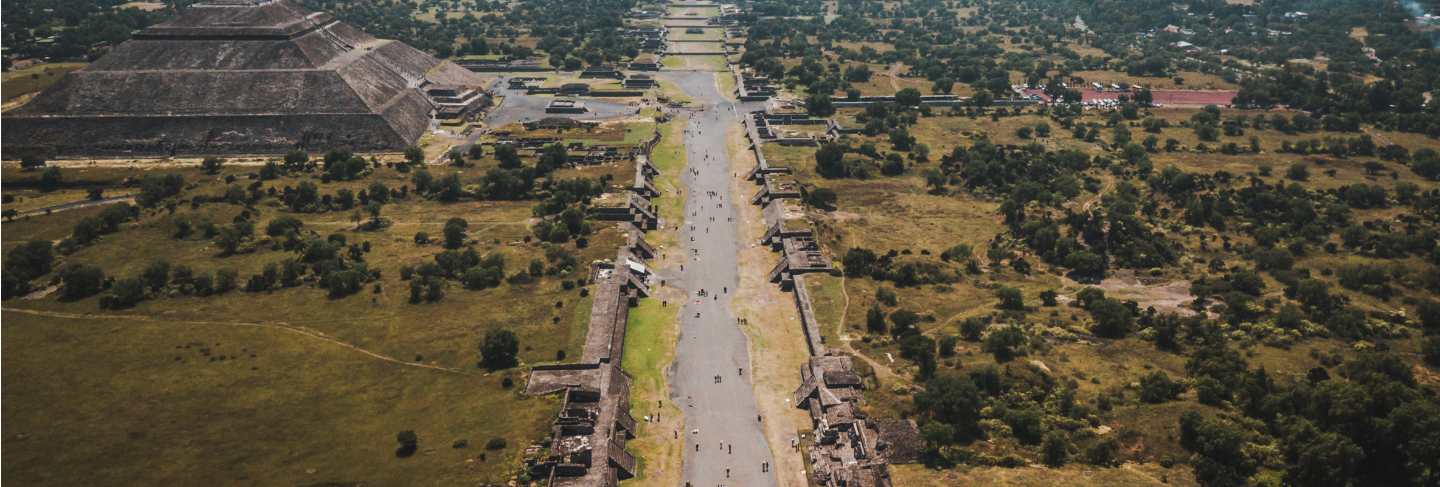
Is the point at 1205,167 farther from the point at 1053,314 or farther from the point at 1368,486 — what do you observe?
the point at 1368,486

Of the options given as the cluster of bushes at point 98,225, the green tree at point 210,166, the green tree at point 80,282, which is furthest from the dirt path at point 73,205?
the green tree at point 80,282

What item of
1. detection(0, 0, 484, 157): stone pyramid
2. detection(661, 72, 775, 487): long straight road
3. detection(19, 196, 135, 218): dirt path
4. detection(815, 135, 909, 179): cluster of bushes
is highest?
detection(0, 0, 484, 157): stone pyramid

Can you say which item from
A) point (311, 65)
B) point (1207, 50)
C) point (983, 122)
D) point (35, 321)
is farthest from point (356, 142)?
point (1207, 50)

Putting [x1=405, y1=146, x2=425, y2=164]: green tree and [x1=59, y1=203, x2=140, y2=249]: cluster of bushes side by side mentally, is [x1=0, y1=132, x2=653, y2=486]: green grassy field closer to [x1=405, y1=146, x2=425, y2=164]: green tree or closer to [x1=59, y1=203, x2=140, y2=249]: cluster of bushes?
[x1=59, y1=203, x2=140, y2=249]: cluster of bushes

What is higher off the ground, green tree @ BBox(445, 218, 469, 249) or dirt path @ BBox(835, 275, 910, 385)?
green tree @ BBox(445, 218, 469, 249)

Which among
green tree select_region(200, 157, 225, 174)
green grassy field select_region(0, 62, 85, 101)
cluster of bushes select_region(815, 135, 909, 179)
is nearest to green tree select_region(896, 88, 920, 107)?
cluster of bushes select_region(815, 135, 909, 179)

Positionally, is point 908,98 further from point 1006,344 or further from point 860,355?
point 860,355
